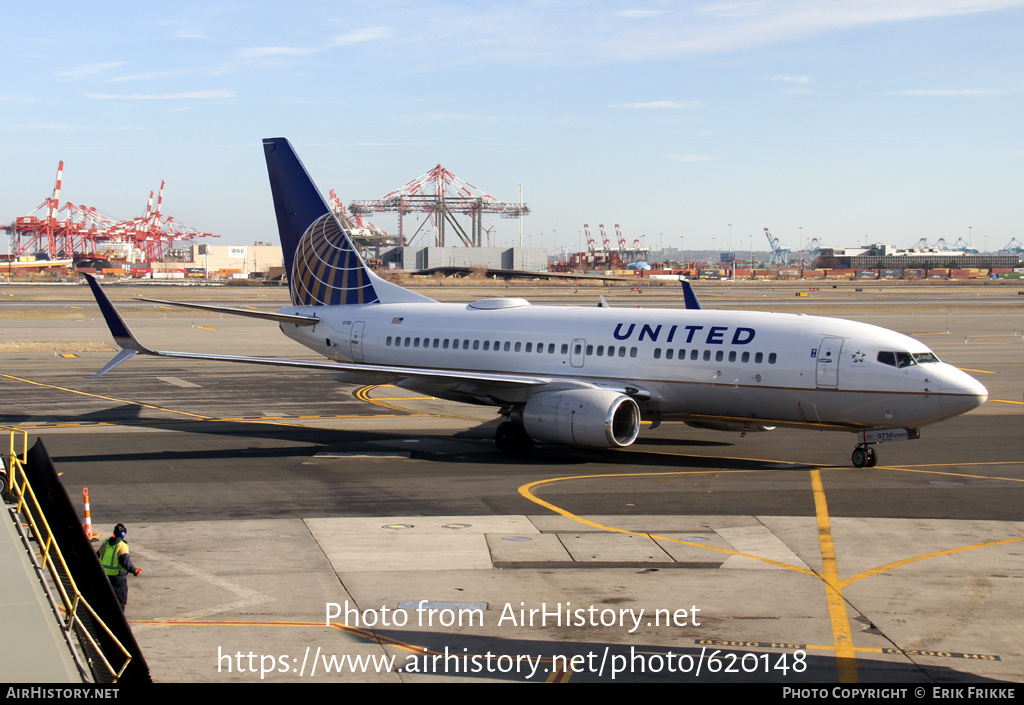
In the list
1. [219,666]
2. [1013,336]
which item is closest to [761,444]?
[219,666]

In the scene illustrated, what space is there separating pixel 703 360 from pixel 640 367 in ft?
6.58

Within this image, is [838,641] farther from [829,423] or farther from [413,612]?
[829,423]

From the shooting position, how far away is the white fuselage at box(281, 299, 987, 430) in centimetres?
2555

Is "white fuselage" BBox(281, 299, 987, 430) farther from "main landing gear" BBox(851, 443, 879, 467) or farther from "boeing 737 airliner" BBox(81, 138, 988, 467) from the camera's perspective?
"main landing gear" BBox(851, 443, 879, 467)

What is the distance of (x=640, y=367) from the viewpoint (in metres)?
28.8

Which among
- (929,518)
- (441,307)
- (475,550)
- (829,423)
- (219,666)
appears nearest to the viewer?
(219,666)

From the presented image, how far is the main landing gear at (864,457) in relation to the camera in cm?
2680

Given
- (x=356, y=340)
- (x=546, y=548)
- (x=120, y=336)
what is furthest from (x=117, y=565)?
(x=356, y=340)

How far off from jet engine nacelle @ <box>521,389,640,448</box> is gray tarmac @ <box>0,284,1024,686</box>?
2.83ft

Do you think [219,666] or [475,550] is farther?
[475,550]

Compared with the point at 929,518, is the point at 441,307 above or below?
above

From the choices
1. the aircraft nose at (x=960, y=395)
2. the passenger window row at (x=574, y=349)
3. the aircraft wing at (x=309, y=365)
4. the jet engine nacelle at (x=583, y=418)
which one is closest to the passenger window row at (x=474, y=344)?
the passenger window row at (x=574, y=349)

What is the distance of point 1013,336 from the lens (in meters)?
72.7

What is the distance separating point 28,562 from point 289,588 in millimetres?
4245
